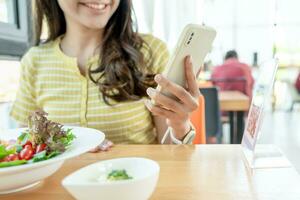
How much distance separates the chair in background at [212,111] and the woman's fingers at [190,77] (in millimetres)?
1562

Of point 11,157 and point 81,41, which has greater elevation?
point 81,41

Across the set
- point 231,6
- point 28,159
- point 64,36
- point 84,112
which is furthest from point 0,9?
point 231,6

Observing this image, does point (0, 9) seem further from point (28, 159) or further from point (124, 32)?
point (28, 159)

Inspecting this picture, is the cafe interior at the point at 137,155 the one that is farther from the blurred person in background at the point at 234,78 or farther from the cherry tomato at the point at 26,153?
the blurred person in background at the point at 234,78

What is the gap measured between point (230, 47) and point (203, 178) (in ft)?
22.7

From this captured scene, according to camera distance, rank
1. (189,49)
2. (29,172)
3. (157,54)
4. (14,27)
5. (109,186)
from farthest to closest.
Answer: (14,27) → (157,54) → (189,49) → (29,172) → (109,186)

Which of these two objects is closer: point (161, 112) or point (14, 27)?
point (161, 112)

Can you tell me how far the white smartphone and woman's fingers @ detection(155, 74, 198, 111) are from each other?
0.08ft

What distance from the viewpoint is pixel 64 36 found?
4.21 ft

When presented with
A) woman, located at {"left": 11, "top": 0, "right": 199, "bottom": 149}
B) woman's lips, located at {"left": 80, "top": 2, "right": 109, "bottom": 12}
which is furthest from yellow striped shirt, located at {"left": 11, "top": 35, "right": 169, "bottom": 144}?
woman's lips, located at {"left": 80, "top": 2, "right": 109, "bottom": 12}

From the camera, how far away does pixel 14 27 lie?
1.68 metres

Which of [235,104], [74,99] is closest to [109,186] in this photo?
[74,99]

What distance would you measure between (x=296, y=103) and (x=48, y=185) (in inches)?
281

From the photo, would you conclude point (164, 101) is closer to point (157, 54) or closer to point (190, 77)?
point (190, 77)
